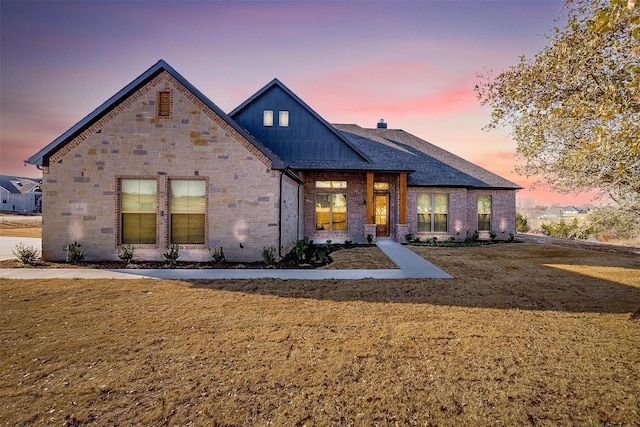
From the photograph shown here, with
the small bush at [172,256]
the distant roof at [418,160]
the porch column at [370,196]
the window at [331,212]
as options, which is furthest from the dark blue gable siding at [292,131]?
the small bush at [172,256]

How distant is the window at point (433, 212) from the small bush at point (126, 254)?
1503 centimetres

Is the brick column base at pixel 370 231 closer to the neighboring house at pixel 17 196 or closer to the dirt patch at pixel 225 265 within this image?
the dirt patch at pixel 225 265

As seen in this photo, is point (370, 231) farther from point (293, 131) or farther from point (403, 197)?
point (293, 131)

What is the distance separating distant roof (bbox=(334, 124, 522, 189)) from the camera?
686 inches

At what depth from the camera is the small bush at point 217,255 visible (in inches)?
390

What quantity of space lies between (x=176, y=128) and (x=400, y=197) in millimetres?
11793

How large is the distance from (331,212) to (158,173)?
9.30 metres

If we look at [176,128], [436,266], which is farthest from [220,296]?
[436,266]

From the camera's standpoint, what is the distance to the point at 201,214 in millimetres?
10328

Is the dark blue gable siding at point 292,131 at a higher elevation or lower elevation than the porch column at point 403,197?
higher

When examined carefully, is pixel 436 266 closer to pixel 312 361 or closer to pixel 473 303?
pixel 473 303

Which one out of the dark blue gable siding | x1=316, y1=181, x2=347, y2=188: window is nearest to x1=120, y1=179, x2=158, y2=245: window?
the dark blue gable siding

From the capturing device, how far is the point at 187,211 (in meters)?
10.3

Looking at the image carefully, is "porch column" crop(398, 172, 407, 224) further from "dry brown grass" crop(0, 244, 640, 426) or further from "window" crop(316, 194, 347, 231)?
"dry brown grass" crop(0, 244, 640, 426)
